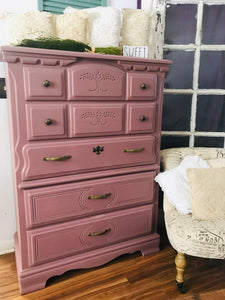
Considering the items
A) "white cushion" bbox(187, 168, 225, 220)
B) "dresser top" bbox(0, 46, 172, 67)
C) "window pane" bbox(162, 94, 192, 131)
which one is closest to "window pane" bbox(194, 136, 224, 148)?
"window pane" bbox(162, 94, 192, 131)

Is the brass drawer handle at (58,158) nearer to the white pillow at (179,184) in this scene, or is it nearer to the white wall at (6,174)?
the white wall at (6,174)

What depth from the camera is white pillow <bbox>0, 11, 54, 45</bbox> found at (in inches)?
61.4

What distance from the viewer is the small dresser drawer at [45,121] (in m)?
1.32

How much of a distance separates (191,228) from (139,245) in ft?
1.79

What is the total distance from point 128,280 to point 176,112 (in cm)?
137

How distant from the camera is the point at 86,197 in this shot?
1549 mm

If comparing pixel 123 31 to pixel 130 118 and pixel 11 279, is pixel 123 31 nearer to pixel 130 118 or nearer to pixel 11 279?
pixel 130 118

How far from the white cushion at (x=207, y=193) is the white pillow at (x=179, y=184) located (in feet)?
0.21

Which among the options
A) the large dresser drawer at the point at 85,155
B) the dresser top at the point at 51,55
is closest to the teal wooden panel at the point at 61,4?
the dresser top at the point at 51,55

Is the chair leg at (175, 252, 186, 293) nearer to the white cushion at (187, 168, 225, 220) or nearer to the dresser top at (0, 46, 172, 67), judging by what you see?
the white cushion at (187, 168, 225, 220)

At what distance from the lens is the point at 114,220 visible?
1.67m

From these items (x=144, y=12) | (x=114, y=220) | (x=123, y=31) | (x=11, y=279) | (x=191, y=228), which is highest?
(x=144, y=12)

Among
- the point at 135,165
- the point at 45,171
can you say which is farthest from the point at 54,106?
the point at 135,165

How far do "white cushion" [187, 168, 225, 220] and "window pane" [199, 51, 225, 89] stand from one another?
0.86 m
